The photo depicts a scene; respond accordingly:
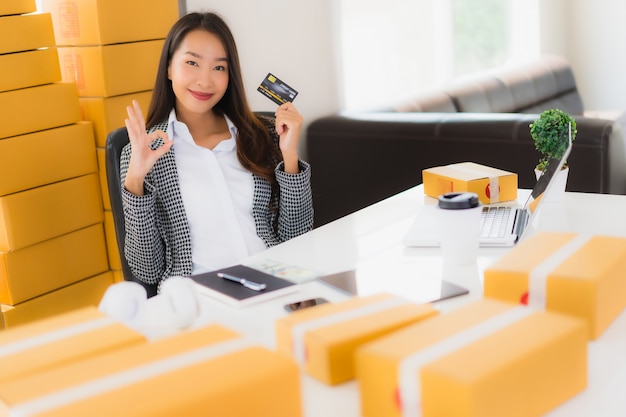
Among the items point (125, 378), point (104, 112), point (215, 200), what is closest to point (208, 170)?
point (215, 200)

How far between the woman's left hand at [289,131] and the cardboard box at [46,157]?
80 cm

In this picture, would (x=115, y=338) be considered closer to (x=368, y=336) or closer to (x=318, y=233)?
(x=368, y=336)

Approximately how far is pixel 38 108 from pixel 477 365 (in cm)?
203

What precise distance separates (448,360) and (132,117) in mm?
1294

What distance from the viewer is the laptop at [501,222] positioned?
1737 mm

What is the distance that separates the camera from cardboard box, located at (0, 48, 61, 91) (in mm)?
2492

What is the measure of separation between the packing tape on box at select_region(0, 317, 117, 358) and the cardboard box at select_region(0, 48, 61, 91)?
159cm

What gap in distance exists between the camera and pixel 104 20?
8.66ft

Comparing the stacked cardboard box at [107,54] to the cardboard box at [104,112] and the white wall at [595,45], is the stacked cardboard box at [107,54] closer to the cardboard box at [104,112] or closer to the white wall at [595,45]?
the cardboard box at [104,112]

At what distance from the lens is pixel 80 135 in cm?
270

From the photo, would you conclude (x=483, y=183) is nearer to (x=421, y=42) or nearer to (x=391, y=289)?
(x=391, y=289)

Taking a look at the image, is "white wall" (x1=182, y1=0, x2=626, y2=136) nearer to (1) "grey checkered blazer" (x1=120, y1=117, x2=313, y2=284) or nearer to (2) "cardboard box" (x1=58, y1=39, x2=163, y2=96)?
(2) "cardboard box" (x1=58, y1=39, x2=163, y2=96)

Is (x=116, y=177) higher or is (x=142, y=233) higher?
(x=116, y=177)

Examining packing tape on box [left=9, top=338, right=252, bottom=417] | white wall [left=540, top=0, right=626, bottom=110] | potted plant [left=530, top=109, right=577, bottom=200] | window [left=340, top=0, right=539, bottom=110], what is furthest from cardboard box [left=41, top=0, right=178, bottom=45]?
white wall [left=540, top=0, right=626, bottom=110]
